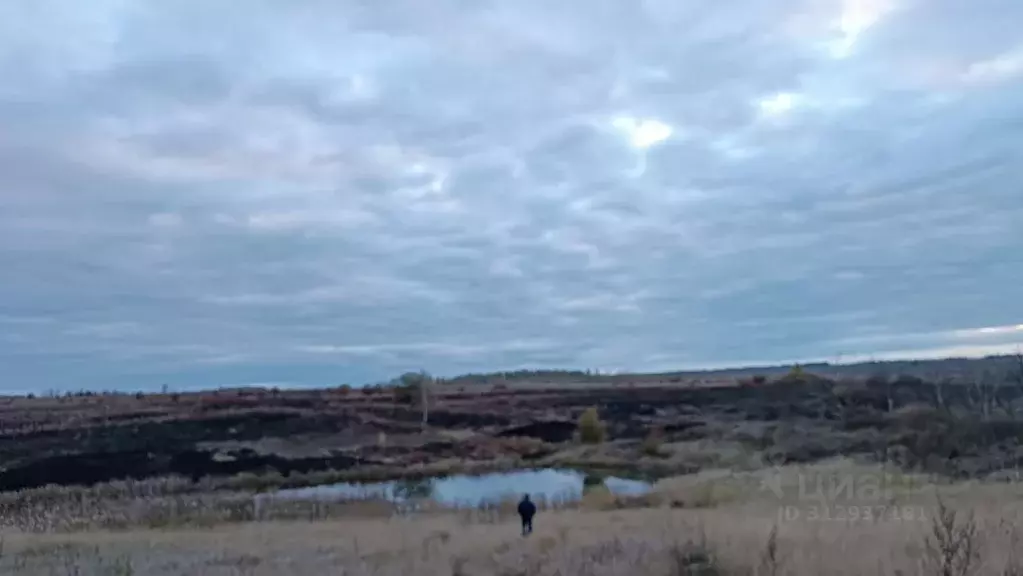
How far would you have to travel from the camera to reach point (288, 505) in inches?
1468

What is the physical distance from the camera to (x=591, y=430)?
65.8 m

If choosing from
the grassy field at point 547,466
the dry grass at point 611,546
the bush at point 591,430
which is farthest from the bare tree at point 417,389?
the dry grass at point 611,546

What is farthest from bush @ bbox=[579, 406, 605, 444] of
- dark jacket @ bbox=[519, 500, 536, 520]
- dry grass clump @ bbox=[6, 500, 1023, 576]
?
dark jacket @ bbox=[519, 500, 536, 520]

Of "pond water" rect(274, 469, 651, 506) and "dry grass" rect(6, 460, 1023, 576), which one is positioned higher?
"dry grass" rect(6, 460, 1023, 576)

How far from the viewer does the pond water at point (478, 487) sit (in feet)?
139

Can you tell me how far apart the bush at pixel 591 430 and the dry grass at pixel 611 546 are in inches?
1477

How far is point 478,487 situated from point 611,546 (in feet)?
117

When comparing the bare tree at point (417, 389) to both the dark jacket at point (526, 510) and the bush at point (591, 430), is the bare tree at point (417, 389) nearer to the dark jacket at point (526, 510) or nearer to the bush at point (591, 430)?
the bush at point (591, 430)

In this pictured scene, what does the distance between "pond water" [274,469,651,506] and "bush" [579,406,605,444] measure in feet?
34.5

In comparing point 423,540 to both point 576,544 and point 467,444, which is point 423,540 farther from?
point 467,444

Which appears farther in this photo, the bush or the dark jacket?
the bush

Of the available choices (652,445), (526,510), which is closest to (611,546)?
(526,510)

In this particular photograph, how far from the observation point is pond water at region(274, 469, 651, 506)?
42.5 m

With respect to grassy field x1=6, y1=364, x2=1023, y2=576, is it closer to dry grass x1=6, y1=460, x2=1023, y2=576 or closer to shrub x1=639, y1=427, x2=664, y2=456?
dry grass x1=6, y1=460, x2=1023, y2=576
